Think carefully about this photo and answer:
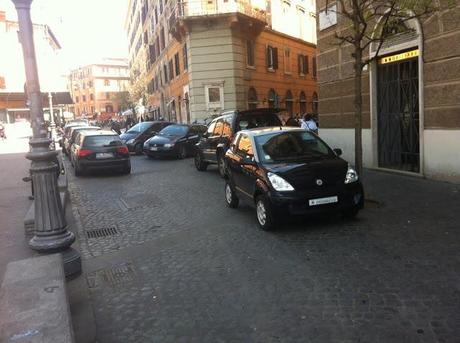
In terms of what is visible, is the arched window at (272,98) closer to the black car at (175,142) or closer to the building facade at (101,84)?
the black car at (175,142)

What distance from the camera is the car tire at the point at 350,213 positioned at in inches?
291

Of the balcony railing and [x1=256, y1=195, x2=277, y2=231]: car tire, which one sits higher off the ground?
the balcony railing

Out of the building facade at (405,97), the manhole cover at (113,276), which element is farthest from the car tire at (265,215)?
the building facade at (405,97)

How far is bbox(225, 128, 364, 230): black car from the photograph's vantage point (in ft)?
22.9

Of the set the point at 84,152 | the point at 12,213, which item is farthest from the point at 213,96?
the point at 12,213

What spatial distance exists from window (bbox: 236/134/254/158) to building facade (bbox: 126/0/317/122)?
19.8m

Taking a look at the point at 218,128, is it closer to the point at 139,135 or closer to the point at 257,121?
the point at 257,121

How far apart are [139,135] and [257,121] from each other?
1070 cm

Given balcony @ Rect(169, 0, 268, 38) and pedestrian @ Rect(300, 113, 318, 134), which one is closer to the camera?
pedestrian @ Rect(300, 113, 318, 134)

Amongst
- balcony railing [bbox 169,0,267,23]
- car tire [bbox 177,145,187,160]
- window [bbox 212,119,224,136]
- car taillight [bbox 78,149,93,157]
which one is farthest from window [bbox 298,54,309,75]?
car taillight [bbox 78,149,93,157]

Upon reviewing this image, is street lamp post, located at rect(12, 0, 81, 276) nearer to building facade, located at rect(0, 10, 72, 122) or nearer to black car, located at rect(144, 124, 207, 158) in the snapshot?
black car, located at rect(144, 124, 207, 158)

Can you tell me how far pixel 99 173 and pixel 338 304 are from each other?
12856mm

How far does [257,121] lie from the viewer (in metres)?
13.4

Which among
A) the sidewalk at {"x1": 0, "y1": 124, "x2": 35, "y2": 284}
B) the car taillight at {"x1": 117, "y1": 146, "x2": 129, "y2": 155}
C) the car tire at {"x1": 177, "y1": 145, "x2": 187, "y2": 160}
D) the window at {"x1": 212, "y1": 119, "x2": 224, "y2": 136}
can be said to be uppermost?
the window at {"x1": 212, "y1": 119, "x2": 224, "y2": 136}
